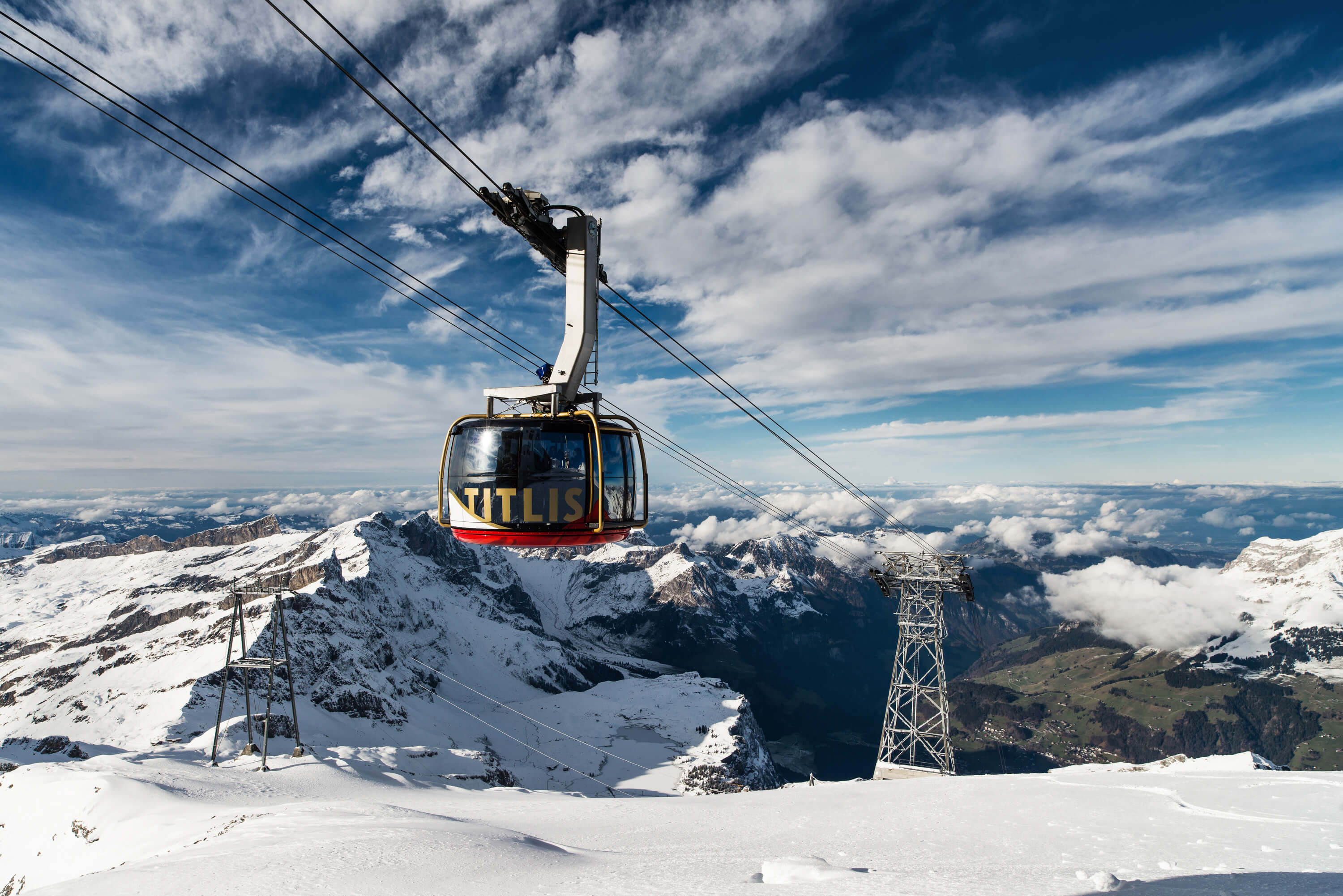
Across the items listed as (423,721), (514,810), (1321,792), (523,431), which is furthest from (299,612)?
(1321,792)

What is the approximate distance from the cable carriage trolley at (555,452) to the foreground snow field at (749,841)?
676 cm

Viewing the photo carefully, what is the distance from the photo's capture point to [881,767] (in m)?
33.3

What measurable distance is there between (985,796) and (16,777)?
42.7 metres

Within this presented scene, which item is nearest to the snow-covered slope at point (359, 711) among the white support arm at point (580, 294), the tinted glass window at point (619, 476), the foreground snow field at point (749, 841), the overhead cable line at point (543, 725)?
the overhead cable line at point (543, 725)

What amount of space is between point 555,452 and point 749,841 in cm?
1057

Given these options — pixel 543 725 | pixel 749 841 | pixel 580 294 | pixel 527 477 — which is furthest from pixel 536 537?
pixel 543 725

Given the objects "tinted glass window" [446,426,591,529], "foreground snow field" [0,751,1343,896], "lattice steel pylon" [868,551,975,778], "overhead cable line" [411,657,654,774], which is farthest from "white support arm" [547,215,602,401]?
"overhead cable line" [411,657,654,774]

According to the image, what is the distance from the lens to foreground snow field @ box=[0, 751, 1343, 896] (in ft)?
29.8

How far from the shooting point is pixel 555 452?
13.6 metres

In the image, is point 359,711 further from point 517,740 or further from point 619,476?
point 619,476

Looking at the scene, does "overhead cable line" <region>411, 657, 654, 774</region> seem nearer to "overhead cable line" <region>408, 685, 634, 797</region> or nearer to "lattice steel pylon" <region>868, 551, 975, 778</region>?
"overhead cable line" <region>408, 685, 634, 797</region>

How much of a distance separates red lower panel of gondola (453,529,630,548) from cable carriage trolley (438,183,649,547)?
0.11 feet

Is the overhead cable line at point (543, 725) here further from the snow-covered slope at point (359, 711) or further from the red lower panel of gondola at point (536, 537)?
the red lower panel of gondola at point (536, 537)

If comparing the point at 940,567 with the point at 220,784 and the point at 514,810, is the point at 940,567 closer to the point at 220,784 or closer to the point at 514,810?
the point at 514,810
